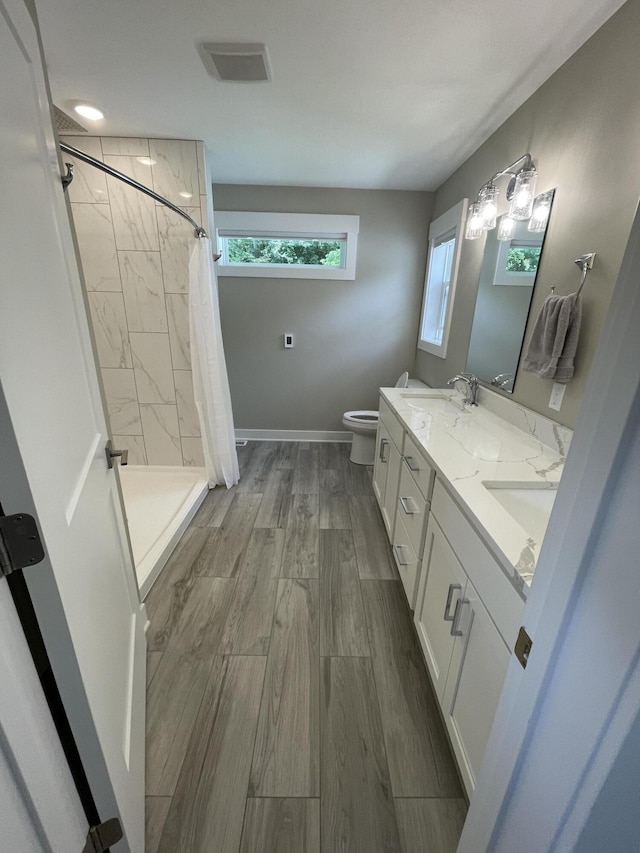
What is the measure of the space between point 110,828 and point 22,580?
0.68 meters

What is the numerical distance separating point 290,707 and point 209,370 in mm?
2051

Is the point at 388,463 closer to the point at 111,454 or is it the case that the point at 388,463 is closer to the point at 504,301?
the point at 504,301

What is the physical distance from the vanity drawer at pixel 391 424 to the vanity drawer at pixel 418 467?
0.42ft

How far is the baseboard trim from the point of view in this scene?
12.4 feet

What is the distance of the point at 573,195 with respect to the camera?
1.39 metres

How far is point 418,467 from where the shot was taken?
5.01 feet

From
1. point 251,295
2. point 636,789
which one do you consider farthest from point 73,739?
point 251,295

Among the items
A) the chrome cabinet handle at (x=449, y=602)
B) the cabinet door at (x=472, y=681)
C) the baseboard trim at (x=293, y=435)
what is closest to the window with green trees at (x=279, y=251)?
the baseboard trim at (x=293, y=435)

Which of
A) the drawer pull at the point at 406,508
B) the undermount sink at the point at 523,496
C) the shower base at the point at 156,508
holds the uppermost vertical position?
the undermount sink at the point at 523,496

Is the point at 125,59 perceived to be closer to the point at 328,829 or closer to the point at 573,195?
the point at 573,195

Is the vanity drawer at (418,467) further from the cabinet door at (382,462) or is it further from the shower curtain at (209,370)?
the shower curtain at (209,370)

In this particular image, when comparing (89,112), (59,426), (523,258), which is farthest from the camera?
(89,112)

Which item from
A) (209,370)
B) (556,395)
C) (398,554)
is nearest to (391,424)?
(398,554)

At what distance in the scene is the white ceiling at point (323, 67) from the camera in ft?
4.12
